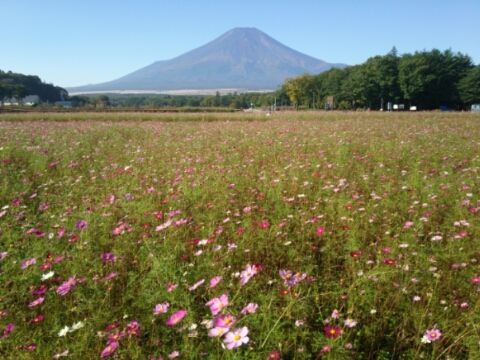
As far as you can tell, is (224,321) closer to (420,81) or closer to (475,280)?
(475,280)

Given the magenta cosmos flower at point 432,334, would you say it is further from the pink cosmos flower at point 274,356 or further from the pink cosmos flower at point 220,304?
the pink cosmos flower at point 220,304

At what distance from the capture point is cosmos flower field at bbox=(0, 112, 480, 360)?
146 cm

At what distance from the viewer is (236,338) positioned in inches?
45.1

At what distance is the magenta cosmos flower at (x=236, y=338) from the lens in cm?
109

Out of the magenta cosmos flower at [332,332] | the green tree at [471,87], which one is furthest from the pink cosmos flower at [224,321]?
the green tree at [471,87]

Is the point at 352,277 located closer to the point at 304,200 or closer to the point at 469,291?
the point at 469,291

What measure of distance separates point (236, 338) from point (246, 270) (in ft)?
1.19

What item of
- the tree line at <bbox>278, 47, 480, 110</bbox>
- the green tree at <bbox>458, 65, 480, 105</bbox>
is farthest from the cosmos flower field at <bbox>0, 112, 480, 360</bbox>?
the green tree at <bbox>458, 65, 480, 105</bbox>

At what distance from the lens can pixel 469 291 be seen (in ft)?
6.17

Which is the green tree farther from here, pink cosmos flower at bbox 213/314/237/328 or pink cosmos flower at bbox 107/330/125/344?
pink cosmos flower at bbox 107/330/125/344

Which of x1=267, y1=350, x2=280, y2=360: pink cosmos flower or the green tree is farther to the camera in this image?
the green tree

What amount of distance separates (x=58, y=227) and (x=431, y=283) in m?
2.90

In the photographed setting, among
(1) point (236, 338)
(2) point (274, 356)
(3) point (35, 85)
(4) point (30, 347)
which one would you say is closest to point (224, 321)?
(1) point (236, 338)

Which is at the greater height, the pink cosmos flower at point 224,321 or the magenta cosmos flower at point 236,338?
the pink cosmos flower at point 224,321
